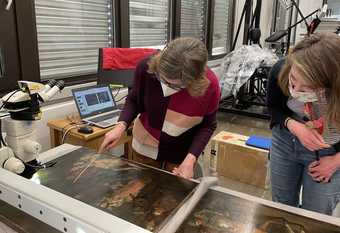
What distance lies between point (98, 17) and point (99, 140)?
52.0 inches

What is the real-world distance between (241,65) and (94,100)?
2.38 meters

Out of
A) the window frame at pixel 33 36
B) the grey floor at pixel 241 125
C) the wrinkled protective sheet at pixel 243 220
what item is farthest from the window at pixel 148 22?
the wrinkled protective sheet at pixel 243 220

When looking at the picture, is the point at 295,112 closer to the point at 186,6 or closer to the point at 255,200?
the point at 255,200

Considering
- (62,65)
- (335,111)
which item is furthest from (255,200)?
(62,65)

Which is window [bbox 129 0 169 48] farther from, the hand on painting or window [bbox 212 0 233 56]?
the hand on painting

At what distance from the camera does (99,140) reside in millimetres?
1994

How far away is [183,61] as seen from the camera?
1.13 m

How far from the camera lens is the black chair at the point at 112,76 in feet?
7.80

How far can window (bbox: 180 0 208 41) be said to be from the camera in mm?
4176

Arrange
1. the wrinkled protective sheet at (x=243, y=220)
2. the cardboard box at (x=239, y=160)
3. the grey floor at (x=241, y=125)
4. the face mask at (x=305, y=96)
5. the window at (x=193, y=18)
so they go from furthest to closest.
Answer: the window at (x=193, y=18), the grey floor at (x=241, y=125), the cardboard box at (x=239, y=160), the face mask at (x=305, y=96), the wrinkled protective sheet at (x=243, y=220)

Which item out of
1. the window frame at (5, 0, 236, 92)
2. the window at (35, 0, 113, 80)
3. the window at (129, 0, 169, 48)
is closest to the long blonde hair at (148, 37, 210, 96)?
the window frame at (5, 0, 236, 92)

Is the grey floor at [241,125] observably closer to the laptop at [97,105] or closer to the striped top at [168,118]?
the laptop at [97,105]

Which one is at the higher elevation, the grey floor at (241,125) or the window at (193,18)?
the window at (193,18)

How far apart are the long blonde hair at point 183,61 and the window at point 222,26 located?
12.9ft
